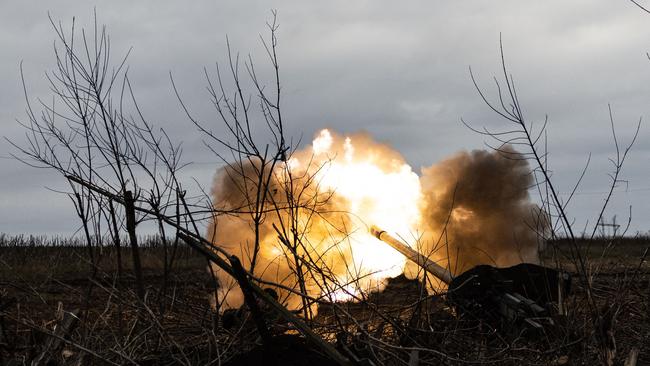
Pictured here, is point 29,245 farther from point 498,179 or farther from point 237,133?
point 237,133

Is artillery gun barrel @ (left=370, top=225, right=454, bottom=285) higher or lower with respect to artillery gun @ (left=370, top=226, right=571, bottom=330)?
higher

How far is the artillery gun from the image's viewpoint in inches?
286

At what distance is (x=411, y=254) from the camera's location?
454 inches

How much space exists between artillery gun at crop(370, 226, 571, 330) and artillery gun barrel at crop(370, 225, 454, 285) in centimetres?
82

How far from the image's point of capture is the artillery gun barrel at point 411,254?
997 centimetres

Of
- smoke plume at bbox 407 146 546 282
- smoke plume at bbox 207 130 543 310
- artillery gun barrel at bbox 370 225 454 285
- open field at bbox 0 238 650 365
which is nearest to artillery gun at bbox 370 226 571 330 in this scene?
open field at bbox 0 238 650 365

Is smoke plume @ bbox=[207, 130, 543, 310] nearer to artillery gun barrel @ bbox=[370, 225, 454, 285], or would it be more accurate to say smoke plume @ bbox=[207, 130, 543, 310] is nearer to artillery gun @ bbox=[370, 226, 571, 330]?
artillery gun barrel @ bbox=[370, 225, 454, 285]

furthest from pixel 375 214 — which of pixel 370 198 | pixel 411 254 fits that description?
pixel 411 254

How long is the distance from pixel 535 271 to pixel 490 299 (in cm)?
78

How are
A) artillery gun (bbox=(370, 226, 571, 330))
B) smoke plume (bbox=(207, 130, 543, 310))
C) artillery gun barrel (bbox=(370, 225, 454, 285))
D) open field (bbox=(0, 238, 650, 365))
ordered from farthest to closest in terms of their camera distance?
1. smoke plume (bbox=(207, 130, 543, 310))
2. artillery gun barrel (bbox=(370, 225, 454, 285))
3. artillery gun (bbox=(370, 226, 571, 330))
4. open field (bbox=(0, 238, 650, 365))

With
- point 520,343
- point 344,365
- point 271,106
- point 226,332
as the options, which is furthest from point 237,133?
point 520,343

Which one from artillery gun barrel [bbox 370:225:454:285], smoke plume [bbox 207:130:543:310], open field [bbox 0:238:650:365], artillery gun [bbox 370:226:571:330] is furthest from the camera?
smoke plume [bbox 207:130:543:310]

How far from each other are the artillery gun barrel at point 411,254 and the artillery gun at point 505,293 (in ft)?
2.68

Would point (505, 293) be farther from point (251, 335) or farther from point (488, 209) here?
point (488, 209)
